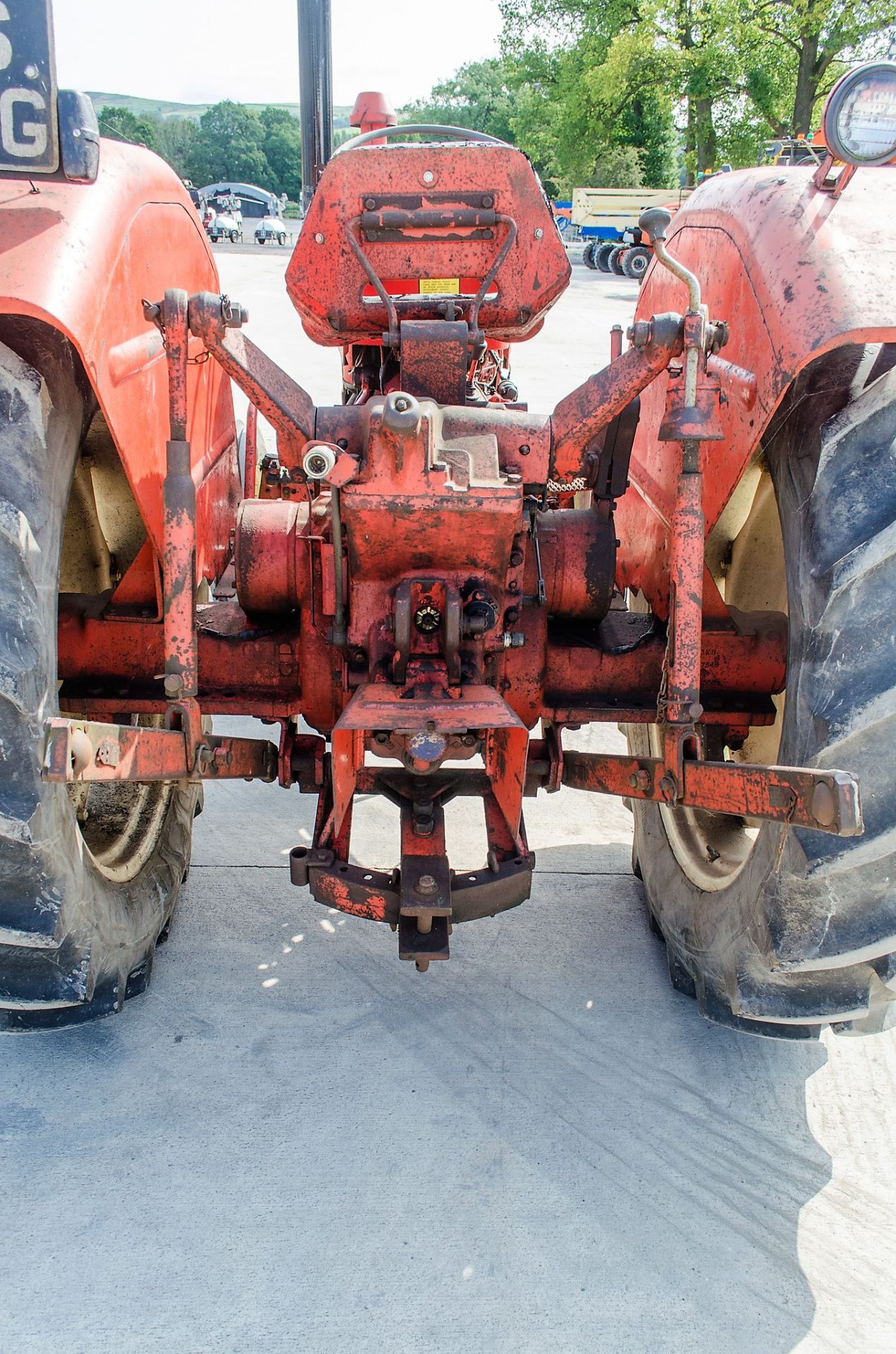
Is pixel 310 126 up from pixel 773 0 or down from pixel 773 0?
down

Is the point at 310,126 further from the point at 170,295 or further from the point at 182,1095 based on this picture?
the point at 182,1095

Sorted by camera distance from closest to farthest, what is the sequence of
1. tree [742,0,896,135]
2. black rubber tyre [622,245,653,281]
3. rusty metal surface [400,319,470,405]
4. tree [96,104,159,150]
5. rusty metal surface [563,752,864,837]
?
rusty metal surface [563,752,864,837], rusty metal surface [400,319,470,405], black rubber tyre [622,245,653,281], tree [742,0,896,135], tree [96,104,159,150]

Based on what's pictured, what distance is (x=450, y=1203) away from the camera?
214 centimetres

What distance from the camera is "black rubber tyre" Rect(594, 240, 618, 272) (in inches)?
1080

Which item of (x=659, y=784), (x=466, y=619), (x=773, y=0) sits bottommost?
(x=659, y=784)

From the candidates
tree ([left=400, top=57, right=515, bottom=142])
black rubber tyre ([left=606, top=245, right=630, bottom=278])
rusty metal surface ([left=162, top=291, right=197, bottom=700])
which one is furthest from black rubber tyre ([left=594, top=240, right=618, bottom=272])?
tree ([left=400, top=57, right=515, bottom=142])

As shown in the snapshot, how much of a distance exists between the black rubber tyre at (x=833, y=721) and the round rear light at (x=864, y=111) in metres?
0.40

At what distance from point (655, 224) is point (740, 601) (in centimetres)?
114

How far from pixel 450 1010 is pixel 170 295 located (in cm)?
186

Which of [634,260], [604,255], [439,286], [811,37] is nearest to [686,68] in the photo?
[811,37]

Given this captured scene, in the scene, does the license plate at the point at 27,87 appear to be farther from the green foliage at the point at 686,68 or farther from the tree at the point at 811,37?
the tree at the point at 811,37

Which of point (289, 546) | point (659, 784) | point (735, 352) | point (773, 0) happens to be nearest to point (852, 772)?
point (659, 784)

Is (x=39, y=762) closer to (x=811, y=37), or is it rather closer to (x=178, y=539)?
(x=178, y=539)

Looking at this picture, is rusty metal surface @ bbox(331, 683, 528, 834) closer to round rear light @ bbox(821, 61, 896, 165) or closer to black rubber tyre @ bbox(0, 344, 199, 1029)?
black rubber tyre @ bbox(0, 344, 199, 1029)
